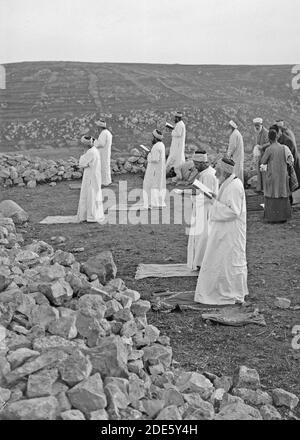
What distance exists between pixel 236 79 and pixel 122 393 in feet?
114

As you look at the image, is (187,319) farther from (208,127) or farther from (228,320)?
(208,127)

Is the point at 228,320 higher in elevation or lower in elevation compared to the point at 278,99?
lower

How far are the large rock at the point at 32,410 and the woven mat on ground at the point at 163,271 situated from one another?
428 centimetres

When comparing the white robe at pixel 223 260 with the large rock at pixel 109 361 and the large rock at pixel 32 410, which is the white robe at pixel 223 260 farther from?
the large rock at pixel 32 410

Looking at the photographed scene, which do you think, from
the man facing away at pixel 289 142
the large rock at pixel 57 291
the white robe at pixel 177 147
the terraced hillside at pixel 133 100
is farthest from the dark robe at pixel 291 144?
the terraced hillside at pixel 133 100

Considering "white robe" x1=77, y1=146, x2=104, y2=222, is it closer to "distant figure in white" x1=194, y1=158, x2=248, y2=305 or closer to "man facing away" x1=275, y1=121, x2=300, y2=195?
"man facing away" x1=275, y1=121, x2=300, y2=195

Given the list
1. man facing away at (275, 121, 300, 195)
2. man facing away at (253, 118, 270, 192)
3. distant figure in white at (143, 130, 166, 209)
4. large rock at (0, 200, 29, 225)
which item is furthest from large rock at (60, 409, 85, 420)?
man facing away at (253, 118, 270, 192)

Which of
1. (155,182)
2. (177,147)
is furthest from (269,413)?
(177,147)

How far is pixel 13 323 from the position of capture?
538 centimetres

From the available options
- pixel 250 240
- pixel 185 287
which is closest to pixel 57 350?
pixel 185 287


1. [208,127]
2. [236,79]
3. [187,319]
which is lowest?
[187,319]

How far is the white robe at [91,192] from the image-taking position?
11281 millimetres

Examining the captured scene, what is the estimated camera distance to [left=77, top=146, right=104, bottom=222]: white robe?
→ 1128 centimetres

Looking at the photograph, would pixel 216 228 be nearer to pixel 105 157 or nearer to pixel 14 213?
pixel 14 213
